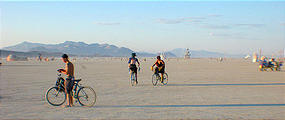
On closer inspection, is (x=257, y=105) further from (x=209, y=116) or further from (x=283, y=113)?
(x=209, y=116)

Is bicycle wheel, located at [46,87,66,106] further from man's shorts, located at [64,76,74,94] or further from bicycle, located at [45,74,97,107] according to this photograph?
man's shorts, located at [64,76,74,94]

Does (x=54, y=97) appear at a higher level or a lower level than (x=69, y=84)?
lower

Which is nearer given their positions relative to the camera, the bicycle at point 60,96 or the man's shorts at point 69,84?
the man's shorts at point 69,84

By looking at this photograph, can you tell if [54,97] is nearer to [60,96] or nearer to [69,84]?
[60,96]

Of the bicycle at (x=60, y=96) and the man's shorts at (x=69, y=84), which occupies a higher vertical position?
the man's shorts at (x=69, y=84)

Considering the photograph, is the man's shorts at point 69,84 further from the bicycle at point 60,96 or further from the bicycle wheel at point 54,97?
the bicycle wheel at point 54,97

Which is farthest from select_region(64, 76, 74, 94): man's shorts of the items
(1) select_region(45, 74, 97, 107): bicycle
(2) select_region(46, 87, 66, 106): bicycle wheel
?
(2) select_region(46, 87, 66, 106): bicycle wheel

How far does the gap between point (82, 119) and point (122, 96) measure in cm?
389

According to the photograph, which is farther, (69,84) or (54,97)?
(54,97)

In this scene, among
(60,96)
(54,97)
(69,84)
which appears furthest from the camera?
(60,96)

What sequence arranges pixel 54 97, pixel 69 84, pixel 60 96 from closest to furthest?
pixel 69 84, pixel 54 97, pixel 60 96

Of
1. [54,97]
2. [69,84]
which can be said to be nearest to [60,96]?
[54,97]

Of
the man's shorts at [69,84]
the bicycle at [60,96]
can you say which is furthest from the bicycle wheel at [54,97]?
the man's shorts at [69,84]

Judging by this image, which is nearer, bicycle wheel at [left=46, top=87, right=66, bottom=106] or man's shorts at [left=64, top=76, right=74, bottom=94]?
man's shorts at [left=64, top=76, right=74, bottom=94]
